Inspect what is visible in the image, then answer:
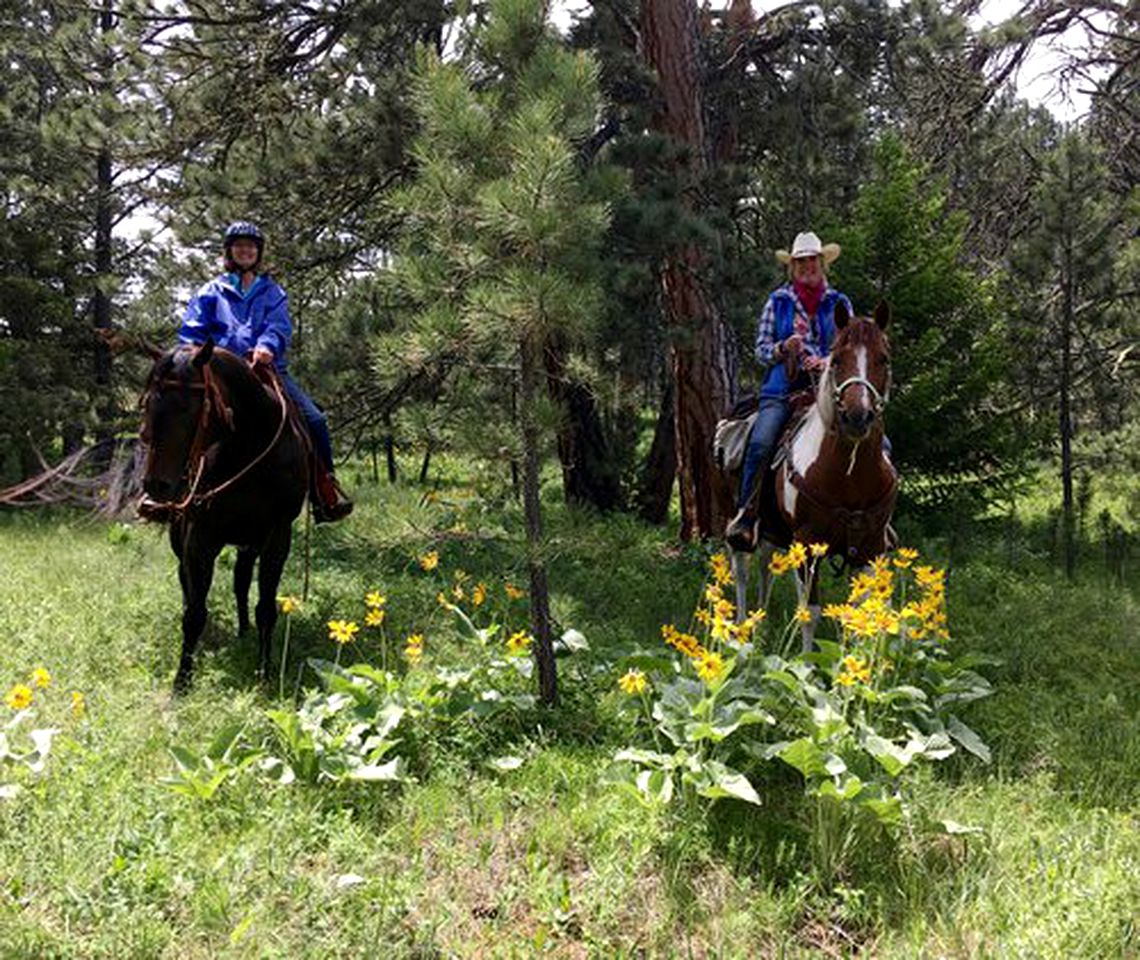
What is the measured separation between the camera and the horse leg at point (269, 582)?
5.82 metres

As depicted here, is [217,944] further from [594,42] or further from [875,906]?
[594,42]

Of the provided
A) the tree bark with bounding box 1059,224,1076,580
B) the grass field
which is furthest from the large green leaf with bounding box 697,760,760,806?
the tree bark with bounding box 1059,224,1076,580

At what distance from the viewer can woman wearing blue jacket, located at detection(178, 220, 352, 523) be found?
5.95m

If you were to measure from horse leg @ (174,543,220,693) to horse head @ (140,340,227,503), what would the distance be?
74 centimetres

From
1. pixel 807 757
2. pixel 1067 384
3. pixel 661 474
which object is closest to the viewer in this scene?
pixel 807 757

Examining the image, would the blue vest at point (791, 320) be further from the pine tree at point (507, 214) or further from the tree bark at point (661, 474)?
the tree bark at point (661, 474)

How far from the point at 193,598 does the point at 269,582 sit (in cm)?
52

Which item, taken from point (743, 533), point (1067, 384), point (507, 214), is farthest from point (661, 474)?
point (507, 214)

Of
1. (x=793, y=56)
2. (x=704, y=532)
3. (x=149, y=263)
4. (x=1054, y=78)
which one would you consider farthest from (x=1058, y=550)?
(x=149, y=263)

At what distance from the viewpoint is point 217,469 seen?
5477 mm

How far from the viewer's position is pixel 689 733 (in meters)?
3.61

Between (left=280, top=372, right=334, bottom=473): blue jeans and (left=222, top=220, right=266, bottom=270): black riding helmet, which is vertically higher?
(left=222, top=220, right=266, bottom=270): black riding helmet

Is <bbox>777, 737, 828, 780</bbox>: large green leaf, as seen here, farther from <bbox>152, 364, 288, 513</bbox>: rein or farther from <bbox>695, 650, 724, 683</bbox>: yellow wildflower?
<bbox>152, 364, 288, 513</bbox>: rein

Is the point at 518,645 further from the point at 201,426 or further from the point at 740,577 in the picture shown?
the point at 740,577
